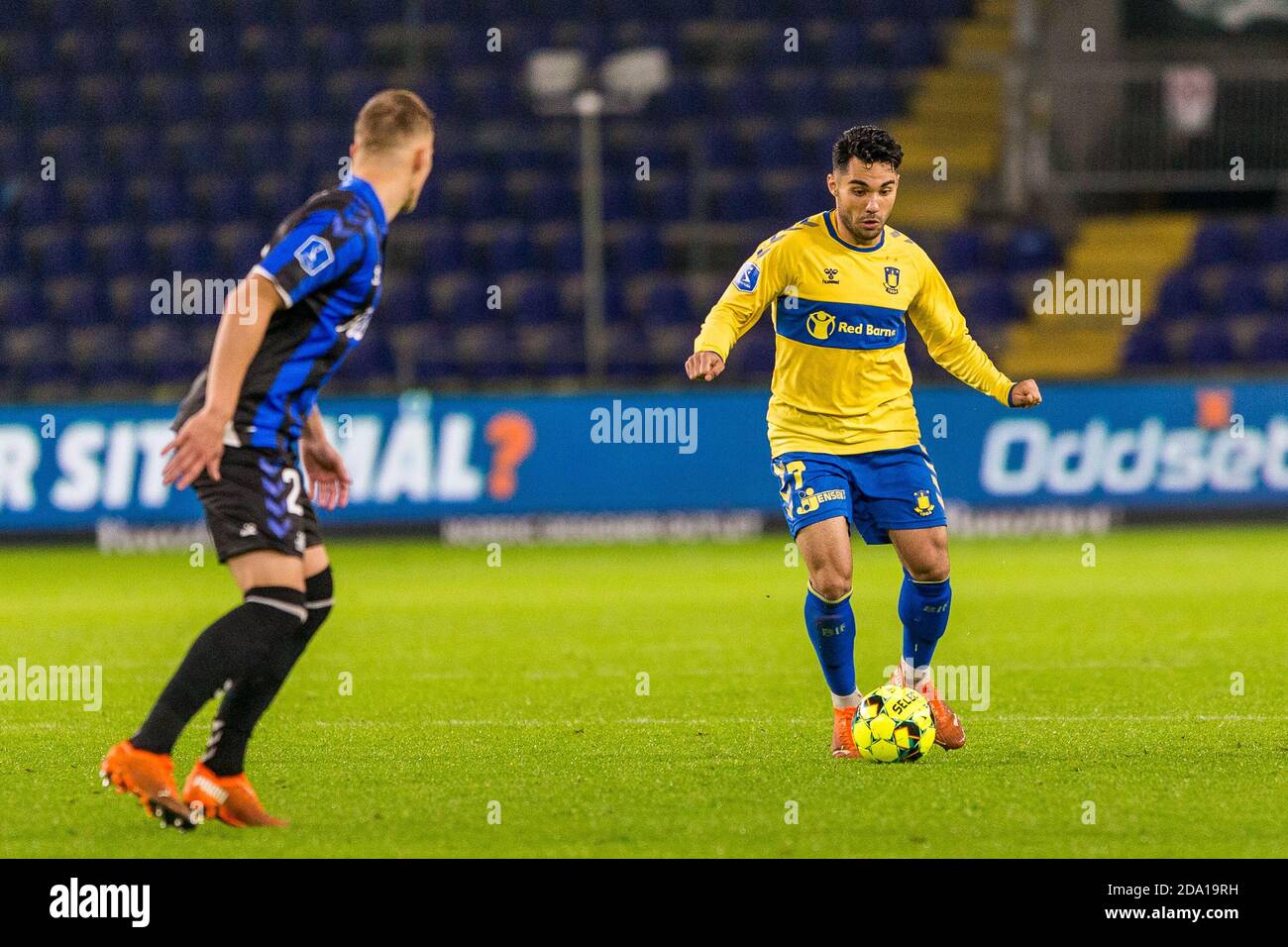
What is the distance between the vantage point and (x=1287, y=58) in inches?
875

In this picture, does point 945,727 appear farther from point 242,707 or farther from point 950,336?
point 242,707

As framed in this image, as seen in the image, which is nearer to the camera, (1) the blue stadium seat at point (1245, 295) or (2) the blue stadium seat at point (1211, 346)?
(2) the blue stadium seat at point (1211, 346)

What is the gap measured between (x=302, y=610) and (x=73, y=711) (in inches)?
129

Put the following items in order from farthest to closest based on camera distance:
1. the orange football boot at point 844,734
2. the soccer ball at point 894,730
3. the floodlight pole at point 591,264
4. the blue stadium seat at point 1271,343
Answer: the blue stadium seat at point 1271,343 → the floodlight pole at point 591,264 → the orange football boot at point 844,734 → the soccer ball at point 894,730

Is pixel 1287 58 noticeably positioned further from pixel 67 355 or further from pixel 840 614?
pixel 840 614

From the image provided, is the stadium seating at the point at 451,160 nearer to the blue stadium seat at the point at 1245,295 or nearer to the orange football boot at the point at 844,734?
the blue stadium seat at the point at 1245,295

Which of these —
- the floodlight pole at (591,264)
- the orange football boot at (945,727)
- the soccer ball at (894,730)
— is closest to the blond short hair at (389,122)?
the soccer ball at (894,730)

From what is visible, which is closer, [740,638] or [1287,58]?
[740,638]

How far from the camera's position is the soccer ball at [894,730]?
691 centimetres

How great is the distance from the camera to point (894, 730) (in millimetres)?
6914

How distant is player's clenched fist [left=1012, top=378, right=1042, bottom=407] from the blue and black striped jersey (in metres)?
2.67

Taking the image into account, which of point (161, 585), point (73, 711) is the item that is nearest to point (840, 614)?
point (73, 711)

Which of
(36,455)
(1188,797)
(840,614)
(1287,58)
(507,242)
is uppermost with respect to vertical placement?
(1287,58)

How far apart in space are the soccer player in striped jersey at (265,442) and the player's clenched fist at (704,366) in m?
1.25
